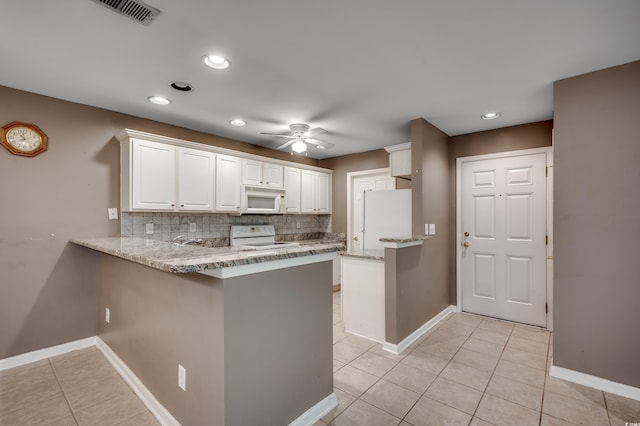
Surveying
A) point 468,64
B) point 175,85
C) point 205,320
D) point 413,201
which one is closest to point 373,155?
point 413,201

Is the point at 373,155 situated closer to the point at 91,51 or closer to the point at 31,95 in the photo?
the point at 91,51

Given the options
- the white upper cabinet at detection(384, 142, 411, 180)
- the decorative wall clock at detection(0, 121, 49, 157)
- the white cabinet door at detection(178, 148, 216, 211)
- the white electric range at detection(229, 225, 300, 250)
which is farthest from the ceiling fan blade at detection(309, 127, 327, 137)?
the decorative wall clock at detection(0, 121, 49, 157)

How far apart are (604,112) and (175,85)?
346cm

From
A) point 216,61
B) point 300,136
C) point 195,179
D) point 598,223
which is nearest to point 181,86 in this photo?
point 216,61

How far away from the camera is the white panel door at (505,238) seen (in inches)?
137

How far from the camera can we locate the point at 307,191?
499cm

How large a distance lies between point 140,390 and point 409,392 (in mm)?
1995

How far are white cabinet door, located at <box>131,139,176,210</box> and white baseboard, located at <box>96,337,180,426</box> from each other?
1404 mm

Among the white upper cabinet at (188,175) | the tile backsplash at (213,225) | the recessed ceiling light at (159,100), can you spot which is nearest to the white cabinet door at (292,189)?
the white upper cabinet at (188,175)

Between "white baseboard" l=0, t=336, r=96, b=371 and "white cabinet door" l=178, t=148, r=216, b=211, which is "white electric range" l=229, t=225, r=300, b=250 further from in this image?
"white baseboard" l=0, t=336, r=96, b=371

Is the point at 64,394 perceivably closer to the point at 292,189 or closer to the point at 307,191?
the point at 292,189

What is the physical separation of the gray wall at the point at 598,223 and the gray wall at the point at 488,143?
3.99 ft

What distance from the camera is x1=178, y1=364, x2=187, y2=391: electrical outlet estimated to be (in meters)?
1.67

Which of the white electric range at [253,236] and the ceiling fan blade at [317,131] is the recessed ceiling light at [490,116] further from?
the white electric range at [253,236]
